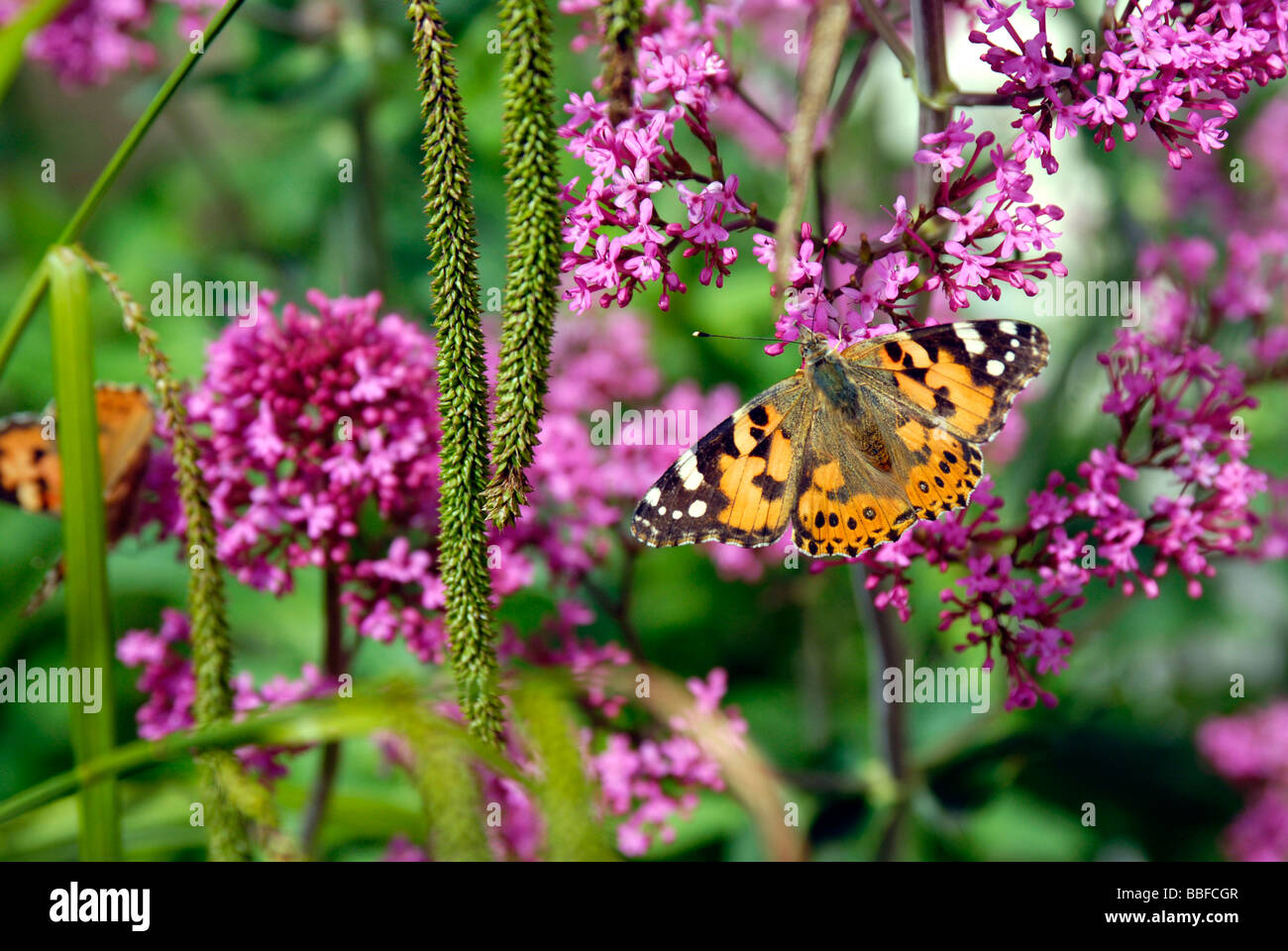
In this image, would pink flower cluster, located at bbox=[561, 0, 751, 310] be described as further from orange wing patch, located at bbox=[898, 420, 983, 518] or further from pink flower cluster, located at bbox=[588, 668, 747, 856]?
pink flower cluster, located at bbox=[588, 668, 747, 856]

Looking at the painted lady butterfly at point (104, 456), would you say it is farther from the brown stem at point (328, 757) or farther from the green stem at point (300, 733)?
the green stem at point (300, 733)

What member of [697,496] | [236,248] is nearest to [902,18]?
[697,496]

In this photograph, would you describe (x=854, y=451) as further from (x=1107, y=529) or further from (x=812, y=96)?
(x=812, y=96)

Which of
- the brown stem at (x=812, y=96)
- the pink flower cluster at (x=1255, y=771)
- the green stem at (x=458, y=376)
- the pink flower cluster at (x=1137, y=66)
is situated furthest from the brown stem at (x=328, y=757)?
the pink flower cluster at (x=1255, y=771)

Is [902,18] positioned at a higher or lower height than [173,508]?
higher

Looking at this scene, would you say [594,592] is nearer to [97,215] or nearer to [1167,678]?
[1167,678]

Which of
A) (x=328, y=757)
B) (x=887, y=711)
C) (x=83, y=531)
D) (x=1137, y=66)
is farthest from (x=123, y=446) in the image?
(x=1137, y=66)

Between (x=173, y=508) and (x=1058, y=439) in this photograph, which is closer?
A: (x=173, y=508)
